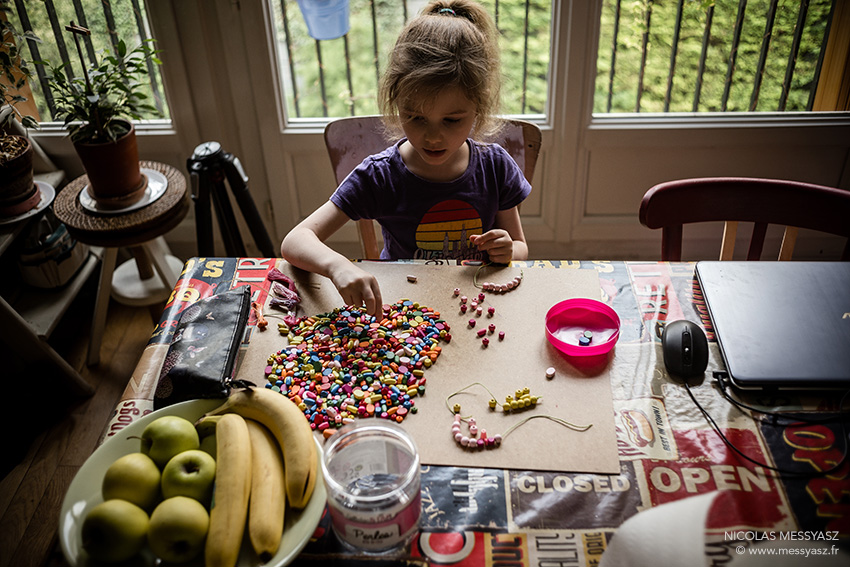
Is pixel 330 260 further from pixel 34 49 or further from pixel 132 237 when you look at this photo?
pixel 34 49

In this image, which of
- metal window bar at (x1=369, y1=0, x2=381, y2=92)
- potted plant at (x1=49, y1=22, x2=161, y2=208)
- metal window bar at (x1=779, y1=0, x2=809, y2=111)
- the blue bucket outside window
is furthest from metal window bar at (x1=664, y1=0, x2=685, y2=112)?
potted plant at (x1=49, y1=22, x2=161, y2=208)

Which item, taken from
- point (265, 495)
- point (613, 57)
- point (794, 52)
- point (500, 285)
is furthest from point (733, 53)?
point (265, 495)

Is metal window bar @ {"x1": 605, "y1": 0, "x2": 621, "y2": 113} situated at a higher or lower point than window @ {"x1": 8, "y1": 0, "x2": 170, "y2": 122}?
lower

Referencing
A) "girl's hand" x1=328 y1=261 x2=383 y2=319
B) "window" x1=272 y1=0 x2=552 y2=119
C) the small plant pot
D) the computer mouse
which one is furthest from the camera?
"window" x1=272 y1=0 x2=552 y2=119

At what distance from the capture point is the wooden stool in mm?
1846

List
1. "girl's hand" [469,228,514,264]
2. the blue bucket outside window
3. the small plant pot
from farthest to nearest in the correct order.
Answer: the blue bucket outside window → the small plant pot → "girl's hand" [469,228,514,264]

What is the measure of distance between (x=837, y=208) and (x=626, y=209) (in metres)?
1.26

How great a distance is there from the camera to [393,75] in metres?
1.31

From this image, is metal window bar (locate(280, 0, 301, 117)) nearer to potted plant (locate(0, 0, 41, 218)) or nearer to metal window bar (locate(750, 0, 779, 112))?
potted plant (locate(0, 0, 41, 218))

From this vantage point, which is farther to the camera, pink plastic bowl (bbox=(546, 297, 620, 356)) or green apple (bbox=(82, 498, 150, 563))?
pink plastic bowl (bbox=(546, 297, 620, 356))

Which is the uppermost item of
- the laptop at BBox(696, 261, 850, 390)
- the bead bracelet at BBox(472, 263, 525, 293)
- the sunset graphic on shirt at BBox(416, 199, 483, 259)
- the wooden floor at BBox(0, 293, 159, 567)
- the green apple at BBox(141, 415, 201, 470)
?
the green apple at BBox(141, 415, 201, 470)

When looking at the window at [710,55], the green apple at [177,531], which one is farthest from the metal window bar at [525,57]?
the green apple at [177,531]

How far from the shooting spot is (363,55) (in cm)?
246

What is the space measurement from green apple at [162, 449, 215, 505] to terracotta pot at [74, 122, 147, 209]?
4.51 ft
